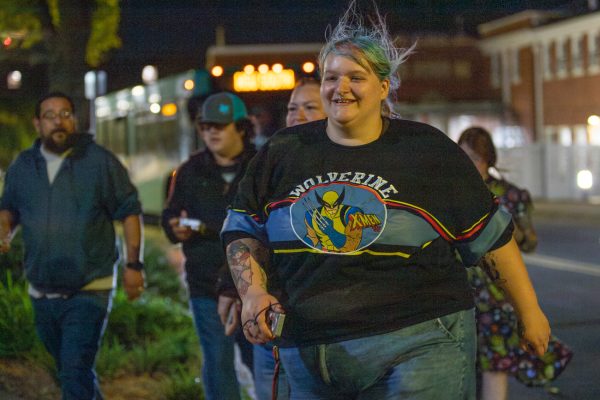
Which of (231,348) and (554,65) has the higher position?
(554,65)

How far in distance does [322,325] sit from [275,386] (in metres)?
0.38

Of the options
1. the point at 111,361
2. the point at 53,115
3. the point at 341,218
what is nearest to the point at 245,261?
the point at 341,218

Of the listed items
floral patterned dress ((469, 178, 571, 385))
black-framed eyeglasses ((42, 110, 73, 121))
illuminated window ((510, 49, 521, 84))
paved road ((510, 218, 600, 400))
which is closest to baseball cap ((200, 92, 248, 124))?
black-framed eyeglasses ((42, 110, 73, 121))

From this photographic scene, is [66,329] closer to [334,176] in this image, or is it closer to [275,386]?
[275,386]

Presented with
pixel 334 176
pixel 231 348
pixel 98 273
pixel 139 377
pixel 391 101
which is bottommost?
pixel 139 377

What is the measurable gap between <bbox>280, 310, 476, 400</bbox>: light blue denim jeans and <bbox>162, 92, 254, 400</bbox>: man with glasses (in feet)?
7.33

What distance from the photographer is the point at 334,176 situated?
11.5 feet

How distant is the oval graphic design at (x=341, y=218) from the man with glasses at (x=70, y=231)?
251cm

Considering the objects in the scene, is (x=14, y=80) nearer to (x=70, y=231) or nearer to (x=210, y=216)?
(x=70, y=231)

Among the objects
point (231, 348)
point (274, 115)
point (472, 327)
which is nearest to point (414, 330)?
point (472, 327)

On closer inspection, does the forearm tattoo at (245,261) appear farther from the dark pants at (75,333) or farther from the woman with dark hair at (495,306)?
the woman with dark hair at (495,306)

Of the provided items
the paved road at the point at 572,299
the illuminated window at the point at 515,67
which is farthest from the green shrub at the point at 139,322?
the illuminated window at the point at 515,67

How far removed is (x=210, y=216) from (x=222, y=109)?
1.96 ft

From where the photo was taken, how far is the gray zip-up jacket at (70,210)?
5.72 metres
